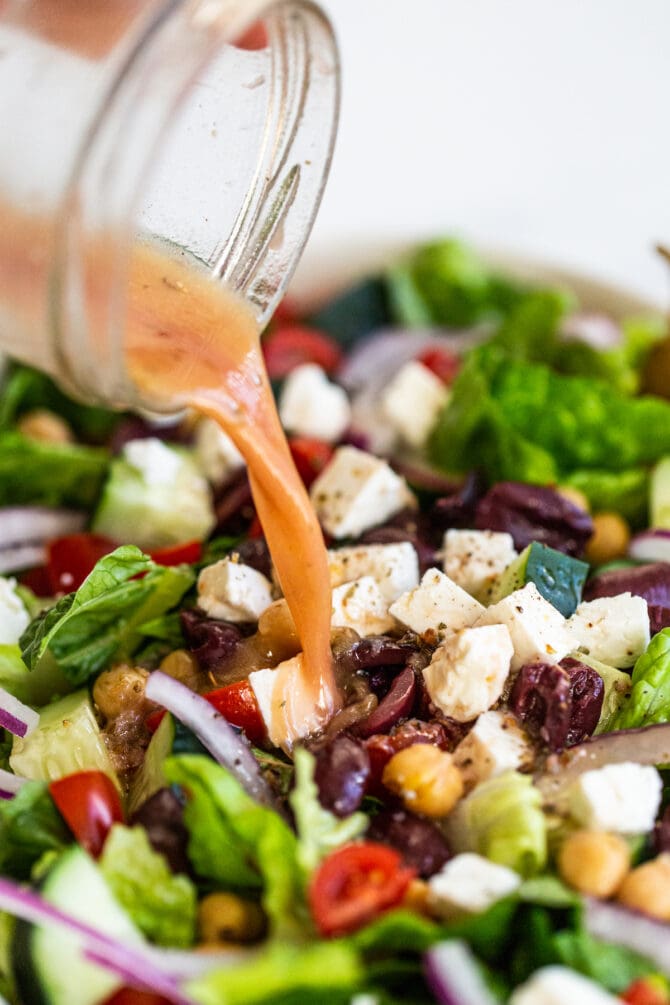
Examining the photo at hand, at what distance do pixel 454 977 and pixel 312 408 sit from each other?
1894 mm

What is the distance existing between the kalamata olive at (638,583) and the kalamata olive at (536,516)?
0.14 m

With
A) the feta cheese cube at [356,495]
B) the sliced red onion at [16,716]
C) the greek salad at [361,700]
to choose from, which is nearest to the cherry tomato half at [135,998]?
the greek salad at [361,700]

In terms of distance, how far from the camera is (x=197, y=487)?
3193 mm

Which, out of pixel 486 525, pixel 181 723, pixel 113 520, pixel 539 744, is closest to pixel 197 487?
pixel 113 520

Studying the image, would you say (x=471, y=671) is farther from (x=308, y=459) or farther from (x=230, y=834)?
(x=308, y=459)

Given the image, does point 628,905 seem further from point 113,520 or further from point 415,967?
point 113,520

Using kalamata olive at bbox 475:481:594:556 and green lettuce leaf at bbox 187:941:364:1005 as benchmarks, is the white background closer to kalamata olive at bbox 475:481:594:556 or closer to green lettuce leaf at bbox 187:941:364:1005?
kalamata olive at bbox 475:481:594:556

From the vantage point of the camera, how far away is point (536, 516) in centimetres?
287

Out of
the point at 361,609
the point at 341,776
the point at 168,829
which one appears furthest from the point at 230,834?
the point at 361,609

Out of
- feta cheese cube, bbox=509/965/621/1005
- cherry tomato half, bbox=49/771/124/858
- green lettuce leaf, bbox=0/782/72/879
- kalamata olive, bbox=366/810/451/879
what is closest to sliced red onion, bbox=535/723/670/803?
kalamata olive, bbox=366/810/451/879

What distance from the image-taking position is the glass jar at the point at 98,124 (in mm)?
1816

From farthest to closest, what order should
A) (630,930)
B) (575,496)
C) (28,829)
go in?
(575,496)
(28,829)
(630,930)

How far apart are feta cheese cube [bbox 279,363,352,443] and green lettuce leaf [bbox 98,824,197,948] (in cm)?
159

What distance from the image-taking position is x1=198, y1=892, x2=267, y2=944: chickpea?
6.35ft
